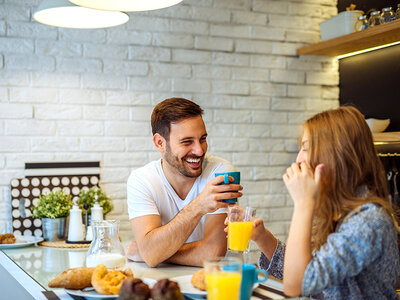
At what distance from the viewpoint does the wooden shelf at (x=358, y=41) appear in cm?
315

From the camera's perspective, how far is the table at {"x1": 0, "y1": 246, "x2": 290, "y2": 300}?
176cm

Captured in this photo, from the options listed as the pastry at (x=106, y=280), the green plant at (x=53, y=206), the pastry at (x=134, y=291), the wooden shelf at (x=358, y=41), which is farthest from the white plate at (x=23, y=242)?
the wooden shelf at (x=358, y=41)

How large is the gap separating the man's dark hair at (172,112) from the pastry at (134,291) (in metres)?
1.11

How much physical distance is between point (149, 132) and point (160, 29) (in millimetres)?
662

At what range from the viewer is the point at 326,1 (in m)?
3.95

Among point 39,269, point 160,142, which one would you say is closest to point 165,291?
point 39,269

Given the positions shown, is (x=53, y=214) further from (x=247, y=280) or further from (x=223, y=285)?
(x=223, y=285)

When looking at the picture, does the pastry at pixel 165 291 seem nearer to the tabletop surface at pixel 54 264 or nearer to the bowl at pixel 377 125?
the tabletop surface at pixel 54 264

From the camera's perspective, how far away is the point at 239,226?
1.68 m

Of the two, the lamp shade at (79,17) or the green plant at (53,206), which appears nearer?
the lamp shade at (79,17)

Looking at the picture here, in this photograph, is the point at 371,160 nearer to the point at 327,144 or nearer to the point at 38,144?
the point at 327,144

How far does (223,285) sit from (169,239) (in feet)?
2.91

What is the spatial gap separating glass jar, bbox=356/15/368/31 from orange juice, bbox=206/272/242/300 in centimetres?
258

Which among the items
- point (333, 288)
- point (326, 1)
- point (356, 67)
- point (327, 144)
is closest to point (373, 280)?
point (333, 288)
